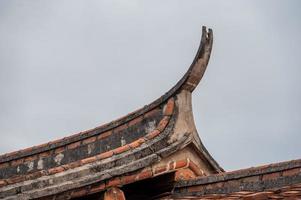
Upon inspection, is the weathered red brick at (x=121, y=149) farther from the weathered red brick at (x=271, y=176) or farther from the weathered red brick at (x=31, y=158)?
the weathered red brick at (x=31, y=158)

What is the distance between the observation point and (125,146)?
6594 millimetres

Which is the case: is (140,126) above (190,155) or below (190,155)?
above

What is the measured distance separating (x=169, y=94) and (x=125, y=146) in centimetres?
92

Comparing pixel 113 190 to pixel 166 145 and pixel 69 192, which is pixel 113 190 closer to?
pixel 69 192

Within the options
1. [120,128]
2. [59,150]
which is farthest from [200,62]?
[59,150]

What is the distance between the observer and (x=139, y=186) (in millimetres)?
6234

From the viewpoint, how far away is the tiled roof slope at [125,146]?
6086mm

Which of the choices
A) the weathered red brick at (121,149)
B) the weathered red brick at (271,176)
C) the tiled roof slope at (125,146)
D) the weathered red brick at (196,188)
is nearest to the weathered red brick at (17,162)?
the tiled roof slope at (125,146)

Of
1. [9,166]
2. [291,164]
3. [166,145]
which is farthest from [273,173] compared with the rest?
[9,166]

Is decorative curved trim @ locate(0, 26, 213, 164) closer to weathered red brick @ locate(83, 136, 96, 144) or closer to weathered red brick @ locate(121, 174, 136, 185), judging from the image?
weathered red brick @ locate(83, 136, 96, 144)

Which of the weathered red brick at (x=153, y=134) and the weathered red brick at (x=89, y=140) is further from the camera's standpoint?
the weathered red brick at (x=89, y=140)

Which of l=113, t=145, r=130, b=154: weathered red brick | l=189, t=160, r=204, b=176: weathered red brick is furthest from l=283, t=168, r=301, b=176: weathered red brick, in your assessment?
l=113, t=145, r=130, b=154: weathered red brick

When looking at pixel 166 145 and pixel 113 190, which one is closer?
pixel 113 190

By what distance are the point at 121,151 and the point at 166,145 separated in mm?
573
